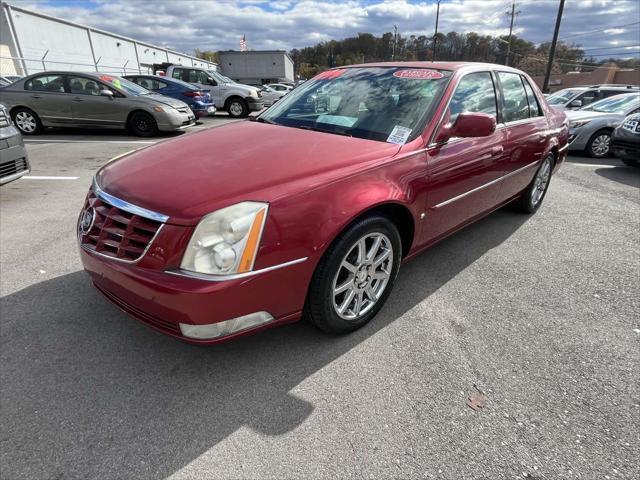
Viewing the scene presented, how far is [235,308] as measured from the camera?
74.8 inches

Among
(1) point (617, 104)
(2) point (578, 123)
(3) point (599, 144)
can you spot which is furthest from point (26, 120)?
(1) point (617, 104)

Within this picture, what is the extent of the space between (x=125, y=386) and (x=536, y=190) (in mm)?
4640

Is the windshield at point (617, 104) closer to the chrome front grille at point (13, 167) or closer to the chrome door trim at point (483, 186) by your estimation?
the chrome door trim at point (483, 186)

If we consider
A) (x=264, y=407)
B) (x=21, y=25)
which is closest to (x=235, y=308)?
(x=264, y=407)

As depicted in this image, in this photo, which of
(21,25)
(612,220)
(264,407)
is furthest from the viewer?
(21,25)

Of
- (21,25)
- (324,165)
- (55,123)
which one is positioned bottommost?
(55,123)

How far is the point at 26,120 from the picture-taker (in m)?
9.82

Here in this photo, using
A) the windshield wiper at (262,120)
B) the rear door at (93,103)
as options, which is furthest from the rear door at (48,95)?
the windshield wiper at (262,120)

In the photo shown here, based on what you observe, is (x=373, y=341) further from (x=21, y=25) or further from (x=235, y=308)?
(x=21, y=25)

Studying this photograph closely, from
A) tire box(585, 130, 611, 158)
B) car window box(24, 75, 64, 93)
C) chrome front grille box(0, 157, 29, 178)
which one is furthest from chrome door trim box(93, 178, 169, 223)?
tire box(585, 130, 611, 158)

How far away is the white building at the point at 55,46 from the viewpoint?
29.5 metres

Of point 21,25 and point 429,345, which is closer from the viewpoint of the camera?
point 429,345

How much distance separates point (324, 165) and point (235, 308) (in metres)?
0.91

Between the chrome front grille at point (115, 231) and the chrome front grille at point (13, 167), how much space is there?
10.1 feet
